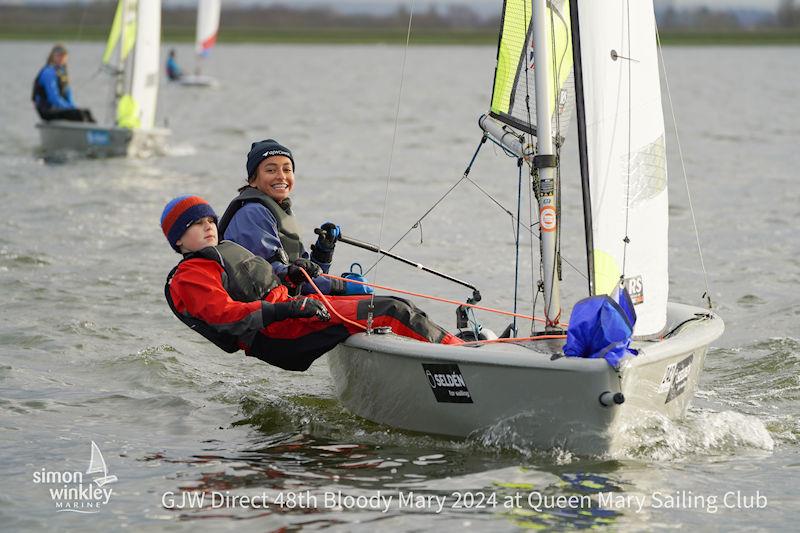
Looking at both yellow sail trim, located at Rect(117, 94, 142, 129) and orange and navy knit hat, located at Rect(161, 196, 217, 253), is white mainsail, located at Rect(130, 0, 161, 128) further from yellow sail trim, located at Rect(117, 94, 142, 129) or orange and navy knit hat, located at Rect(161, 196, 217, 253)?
orange and navy knit hat, located at Rect(161, 196, 217, 253)

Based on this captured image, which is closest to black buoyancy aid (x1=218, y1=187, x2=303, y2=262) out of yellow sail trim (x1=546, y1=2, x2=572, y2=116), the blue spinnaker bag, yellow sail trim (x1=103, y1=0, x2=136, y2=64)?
yellow sail trim (x1=546, y1=2, x2=572, y2=116)

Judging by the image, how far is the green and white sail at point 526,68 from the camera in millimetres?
5844

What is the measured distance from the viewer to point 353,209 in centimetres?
1372

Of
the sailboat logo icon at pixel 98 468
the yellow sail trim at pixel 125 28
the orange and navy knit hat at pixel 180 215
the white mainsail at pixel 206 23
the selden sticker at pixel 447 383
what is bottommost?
the sailboat logo icon at pixel 98 468

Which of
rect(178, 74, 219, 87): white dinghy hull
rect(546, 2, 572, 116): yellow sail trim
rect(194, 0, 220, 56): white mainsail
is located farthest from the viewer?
rect(178, 74, 219, 87): white dinghy hull

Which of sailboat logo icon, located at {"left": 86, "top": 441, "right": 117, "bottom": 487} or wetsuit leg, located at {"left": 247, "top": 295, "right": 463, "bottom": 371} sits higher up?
wetsuit leg, located at {"left": 247, "top": 295, "right": 463, "bottom": 371}

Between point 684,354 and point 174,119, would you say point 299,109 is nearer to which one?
point 174,119

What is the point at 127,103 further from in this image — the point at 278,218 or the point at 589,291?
the point at 589,291

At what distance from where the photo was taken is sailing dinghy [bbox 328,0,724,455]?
5.03 metres

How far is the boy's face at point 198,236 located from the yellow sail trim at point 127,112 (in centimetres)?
1174

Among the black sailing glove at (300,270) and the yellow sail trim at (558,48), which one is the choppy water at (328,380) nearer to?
the black sailing glove at (300,270)

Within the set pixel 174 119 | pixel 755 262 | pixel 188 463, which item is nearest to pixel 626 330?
pixel 188 463

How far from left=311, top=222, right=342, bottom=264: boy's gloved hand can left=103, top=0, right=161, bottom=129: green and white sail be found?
1114cm

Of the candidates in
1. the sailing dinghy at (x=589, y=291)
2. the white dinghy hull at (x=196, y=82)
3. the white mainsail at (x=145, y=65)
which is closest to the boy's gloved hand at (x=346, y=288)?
the sailing dinghy at (x=589, y=291)
